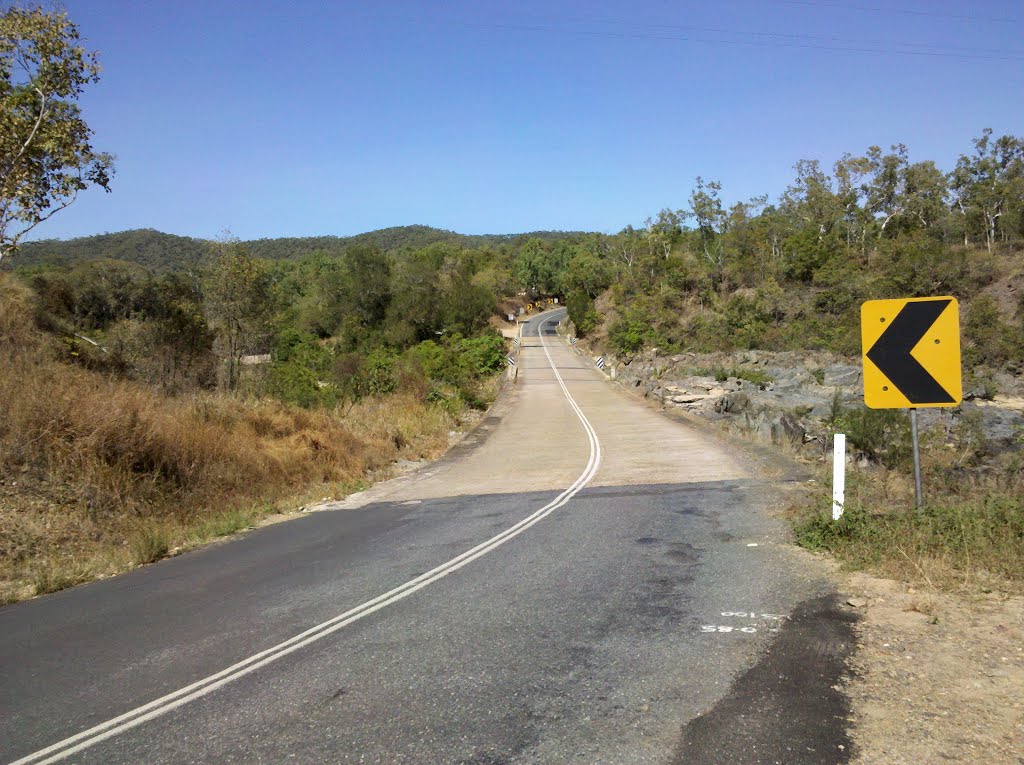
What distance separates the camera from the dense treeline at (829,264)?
5456 centimetres

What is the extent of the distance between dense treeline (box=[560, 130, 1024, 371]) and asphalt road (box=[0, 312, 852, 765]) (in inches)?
Result: 1725

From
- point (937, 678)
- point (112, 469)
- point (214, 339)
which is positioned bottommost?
point (937, 678)

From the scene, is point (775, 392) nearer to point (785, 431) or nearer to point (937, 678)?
point (785, 431)

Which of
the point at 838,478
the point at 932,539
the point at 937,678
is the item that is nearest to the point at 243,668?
the point at 937,678

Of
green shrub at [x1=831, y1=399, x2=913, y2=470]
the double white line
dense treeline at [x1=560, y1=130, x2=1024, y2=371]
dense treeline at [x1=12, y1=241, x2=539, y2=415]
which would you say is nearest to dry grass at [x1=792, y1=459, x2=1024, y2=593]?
the double white line

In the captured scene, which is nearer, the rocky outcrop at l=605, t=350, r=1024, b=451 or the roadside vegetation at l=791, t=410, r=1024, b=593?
the roadside vegetation at l=791, t=410, r=1024, b=593

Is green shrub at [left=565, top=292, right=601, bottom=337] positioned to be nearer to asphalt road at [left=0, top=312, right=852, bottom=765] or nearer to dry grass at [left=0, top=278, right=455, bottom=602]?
dry grass at [left=0, top=278, right=455, bottom=602]

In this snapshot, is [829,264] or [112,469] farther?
[829,264]

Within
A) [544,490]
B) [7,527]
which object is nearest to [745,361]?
[544,490]

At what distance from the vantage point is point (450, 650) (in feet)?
18.1

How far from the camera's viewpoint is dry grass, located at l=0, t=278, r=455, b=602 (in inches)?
383

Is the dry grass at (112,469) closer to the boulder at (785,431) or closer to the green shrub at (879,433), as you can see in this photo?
the boulder at (785,431)

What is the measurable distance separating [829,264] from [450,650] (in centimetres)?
6733

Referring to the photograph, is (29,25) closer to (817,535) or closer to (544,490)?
(544,490)
